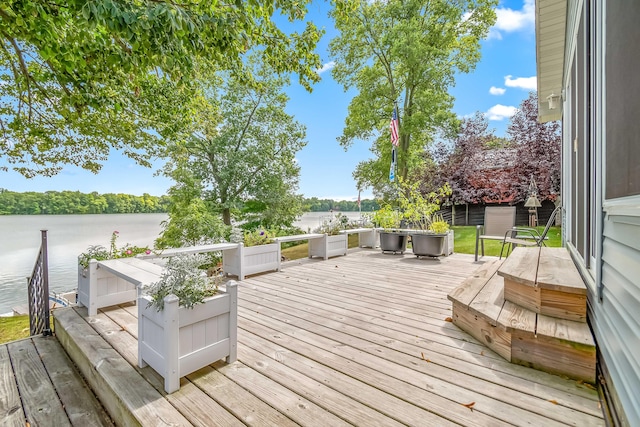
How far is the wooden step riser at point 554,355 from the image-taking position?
70.8 inches

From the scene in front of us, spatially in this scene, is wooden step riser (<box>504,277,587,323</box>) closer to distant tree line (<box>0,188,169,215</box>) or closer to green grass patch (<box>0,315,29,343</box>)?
green grass patch (<box>0,315,29,343</box>)

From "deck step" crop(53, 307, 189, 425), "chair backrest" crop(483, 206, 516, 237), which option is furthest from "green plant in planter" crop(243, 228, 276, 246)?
"chair backrest" crop(483, 206, 516, 237)

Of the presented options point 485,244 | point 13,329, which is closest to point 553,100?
point 485,244

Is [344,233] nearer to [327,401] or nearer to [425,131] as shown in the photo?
[327,401]

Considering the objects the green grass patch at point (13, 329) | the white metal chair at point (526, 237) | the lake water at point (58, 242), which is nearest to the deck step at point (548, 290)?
the white metal chair at point (526, 237)

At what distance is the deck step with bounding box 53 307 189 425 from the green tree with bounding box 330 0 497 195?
29.7ft

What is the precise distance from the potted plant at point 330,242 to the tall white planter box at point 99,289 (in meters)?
3.61

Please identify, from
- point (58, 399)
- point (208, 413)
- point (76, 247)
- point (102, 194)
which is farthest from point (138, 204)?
point (208, 413)

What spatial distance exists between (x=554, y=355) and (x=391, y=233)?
4.64 m

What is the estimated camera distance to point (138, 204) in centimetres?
1571

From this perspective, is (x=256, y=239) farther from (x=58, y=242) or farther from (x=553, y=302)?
(x=58, y=242)

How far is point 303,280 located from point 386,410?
299cm

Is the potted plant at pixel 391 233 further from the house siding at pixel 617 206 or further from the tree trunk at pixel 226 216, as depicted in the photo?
the tree trunk at pixel 226 216

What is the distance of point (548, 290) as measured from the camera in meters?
2.17
